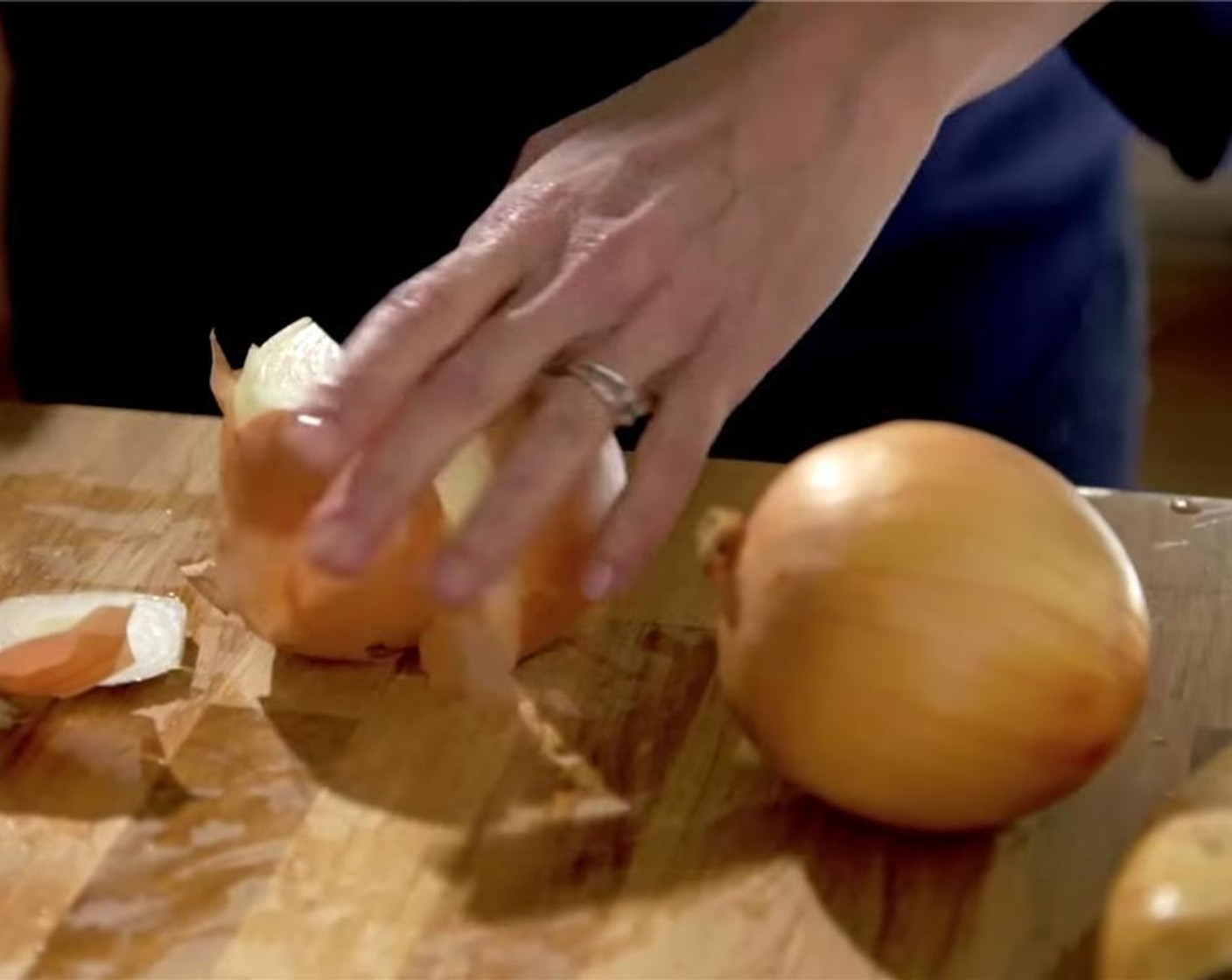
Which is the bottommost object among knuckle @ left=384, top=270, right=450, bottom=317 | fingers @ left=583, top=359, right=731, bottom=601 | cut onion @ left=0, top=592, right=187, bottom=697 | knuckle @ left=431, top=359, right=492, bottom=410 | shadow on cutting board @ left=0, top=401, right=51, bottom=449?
shadow on cutting board @ left=0, top=401, right=51, bottom=449

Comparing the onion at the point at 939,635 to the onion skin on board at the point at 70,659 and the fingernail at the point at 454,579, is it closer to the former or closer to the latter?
the fingernail at the point at 454,579

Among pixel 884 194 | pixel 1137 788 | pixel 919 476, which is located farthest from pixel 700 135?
pixel 1137 788

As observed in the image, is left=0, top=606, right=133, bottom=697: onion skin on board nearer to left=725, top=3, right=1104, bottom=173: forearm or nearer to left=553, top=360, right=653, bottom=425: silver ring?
left=553, top=360, right=653, bottom=425: silver ring

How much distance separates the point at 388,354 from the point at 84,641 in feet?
0.60

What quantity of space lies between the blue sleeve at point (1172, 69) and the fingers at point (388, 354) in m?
0.43

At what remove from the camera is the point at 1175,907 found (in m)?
0.62

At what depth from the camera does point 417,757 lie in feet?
2.63

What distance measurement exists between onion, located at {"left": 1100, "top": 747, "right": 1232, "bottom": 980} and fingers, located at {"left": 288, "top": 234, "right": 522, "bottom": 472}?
1.01 ft

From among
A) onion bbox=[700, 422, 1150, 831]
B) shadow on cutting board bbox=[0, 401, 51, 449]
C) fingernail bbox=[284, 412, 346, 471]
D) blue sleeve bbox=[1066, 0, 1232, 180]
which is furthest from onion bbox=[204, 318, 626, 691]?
blue sleeve bbox=[1066, 0, 1232, 180]

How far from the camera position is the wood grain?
698 millimetres

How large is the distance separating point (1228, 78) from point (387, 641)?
1.70 ft

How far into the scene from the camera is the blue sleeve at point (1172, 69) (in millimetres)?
1029

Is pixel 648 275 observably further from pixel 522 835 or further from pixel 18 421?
pixel 18 421

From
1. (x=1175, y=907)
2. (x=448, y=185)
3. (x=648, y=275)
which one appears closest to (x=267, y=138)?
(x=448, y=185)
